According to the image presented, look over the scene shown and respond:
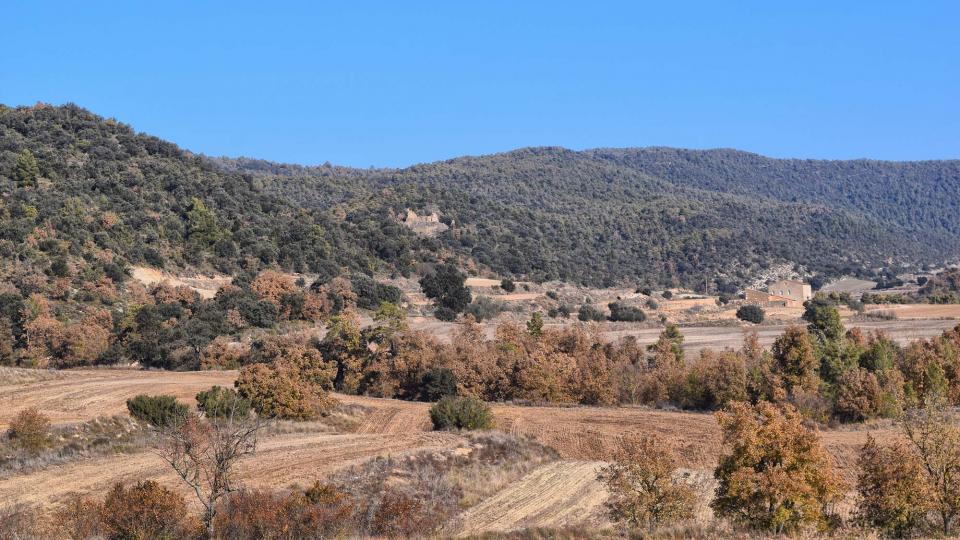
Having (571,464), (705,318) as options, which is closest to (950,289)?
(705,318)

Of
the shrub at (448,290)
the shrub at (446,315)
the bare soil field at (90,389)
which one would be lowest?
the bare soil field at (90,389)

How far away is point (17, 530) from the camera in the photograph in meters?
20.3

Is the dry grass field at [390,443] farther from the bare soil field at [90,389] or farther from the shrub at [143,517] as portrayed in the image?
the shrub at [143,517]

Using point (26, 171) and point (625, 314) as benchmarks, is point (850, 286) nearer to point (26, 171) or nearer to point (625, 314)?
point (625, 314)

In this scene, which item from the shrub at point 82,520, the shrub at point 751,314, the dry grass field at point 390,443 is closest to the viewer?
the shrub at point 82,520

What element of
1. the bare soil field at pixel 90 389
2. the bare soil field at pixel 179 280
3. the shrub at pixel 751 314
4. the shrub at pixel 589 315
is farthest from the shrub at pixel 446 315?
the shrub at pixel 751 314

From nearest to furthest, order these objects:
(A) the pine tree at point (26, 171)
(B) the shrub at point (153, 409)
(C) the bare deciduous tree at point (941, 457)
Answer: (C) the bare deciduous tree at point (941, 457) < (B) the shrub at point (153, 409) < (A) the pine tree at point (26, 171)

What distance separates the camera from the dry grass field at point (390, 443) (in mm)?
25844

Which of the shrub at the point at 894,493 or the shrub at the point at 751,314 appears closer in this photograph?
the shrub at the point at 894,493

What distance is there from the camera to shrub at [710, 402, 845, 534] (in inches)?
758

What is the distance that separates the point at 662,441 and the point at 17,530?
14496 mm

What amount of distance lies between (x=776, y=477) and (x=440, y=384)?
101 ft

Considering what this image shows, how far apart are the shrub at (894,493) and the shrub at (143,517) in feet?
47.8

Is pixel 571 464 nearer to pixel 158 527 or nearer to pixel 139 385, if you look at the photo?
pixel 158 527
